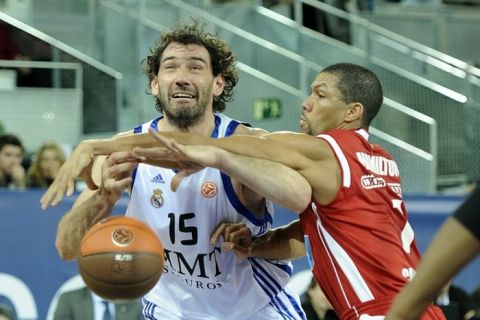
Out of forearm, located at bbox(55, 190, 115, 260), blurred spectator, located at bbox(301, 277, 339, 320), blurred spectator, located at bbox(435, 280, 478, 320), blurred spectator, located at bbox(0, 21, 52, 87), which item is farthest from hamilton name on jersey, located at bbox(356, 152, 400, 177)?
blurred spectator, located at bbox(0, 21, 52, 87)

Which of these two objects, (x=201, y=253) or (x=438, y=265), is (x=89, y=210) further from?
(x=438, y=265)

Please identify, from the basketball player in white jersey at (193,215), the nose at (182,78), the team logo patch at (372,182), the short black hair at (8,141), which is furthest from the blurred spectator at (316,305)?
the short black hair at (8,141)

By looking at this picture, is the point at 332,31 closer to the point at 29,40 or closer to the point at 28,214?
the point at 29,40

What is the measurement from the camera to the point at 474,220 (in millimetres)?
2900

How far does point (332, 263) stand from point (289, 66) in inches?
276

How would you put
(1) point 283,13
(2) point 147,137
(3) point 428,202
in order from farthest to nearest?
(1) point 283,13 → (3) point 428,202 → (2) point 147,137

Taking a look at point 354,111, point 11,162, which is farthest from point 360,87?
point 11,162

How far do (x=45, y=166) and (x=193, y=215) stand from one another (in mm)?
4002

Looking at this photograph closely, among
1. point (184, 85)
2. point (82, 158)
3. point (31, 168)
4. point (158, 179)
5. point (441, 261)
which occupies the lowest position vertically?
point (31, 168)

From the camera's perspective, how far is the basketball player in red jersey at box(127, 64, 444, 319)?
16.6ft

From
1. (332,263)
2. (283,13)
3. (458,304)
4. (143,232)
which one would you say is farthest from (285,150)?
(283,13)

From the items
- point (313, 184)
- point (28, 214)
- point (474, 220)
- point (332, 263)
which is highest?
point (474, 220)

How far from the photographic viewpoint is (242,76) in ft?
37.7

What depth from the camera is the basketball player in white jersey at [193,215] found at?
5902 mm
